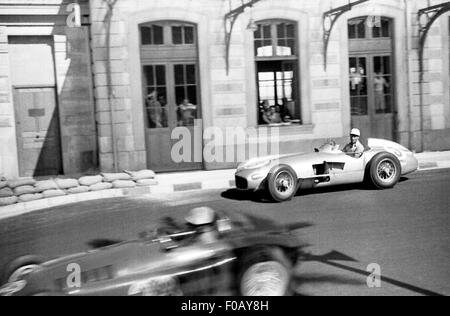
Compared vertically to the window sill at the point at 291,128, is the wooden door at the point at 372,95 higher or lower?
higher

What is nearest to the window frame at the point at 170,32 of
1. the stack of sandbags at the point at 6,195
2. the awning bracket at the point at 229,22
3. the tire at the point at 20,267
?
the awning bracket at the point at 229,22

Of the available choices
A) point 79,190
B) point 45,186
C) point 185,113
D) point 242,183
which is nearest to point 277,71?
point 185,113

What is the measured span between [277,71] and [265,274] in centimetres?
1065

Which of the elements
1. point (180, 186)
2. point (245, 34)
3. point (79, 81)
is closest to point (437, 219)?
point (180, 186)

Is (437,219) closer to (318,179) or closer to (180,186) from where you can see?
(318,179)

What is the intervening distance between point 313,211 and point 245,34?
6845mm

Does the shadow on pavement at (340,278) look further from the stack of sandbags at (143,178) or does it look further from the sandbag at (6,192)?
the sandbag at (6,192)

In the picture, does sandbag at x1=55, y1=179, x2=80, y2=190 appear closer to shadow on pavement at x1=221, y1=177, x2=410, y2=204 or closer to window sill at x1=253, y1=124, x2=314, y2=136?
shadow on pavement at x1=221, y1=177, x2=410, y2=204

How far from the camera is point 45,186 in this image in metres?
10.3

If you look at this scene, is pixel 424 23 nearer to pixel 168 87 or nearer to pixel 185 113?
pixel 185 113

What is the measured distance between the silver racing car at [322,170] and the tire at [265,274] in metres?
4.29

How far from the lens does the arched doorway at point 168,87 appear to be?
43.7 feet

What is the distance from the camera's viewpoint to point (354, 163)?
9344mm

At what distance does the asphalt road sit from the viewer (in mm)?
5027
